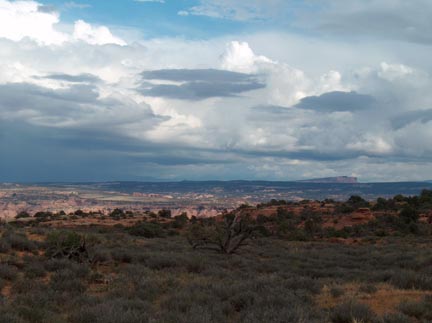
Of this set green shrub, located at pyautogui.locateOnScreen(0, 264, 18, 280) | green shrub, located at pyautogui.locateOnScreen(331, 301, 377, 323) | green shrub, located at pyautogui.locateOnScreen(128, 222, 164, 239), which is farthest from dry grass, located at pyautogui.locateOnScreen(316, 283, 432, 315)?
green shrub, located at pyautogui.locateOnScreen(128, 222, 164, 239)

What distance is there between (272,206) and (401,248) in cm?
3898

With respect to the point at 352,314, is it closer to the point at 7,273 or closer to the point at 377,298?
the point at 377,298

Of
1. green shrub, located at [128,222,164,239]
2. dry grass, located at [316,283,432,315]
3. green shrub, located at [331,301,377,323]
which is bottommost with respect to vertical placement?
green shrub, located at [128,222,164,239]

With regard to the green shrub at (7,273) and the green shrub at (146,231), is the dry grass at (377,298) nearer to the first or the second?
the green shrub at (7,273)

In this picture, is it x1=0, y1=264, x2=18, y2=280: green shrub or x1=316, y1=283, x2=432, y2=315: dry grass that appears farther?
x1=0, y1=264, x2=18, y2=280: green shrub

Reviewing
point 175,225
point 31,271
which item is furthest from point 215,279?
point 175,225

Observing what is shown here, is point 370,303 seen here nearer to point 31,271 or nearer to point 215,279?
point 215,279

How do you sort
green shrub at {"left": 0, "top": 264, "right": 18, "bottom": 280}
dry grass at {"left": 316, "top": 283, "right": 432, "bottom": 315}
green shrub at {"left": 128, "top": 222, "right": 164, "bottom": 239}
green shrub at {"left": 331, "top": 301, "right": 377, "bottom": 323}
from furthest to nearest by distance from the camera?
green shrub at {"left": 128, "top": 222, "right": 164, "bottom": 239} < green shrub at {"left": 0, "top": 264, "right": 18, "bottom": 280} < dry grass at {"left": 316, "top": 283, "right": 432, "bottom": 315} < green shrub at {"left": 331, "top": 301, "right": 377, "bottom": 323}

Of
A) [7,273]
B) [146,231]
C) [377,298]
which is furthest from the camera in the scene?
[146,231]

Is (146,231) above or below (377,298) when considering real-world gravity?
below

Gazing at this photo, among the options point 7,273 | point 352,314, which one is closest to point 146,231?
point 7,273

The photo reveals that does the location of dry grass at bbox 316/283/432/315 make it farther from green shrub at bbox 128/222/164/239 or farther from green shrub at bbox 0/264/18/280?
green shrub at bbox 128/222/164/239

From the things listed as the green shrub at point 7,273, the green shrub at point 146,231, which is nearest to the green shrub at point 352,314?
the green shrub at point 7,273

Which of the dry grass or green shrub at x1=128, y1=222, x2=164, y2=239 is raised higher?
the dry grass
